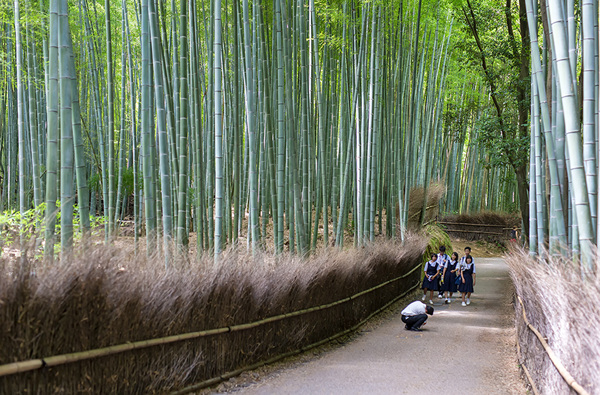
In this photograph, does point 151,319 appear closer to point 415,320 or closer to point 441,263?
point 415,320

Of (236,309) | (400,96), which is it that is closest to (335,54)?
(400,96)

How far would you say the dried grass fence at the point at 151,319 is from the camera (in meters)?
2.52

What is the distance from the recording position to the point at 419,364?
185 inches

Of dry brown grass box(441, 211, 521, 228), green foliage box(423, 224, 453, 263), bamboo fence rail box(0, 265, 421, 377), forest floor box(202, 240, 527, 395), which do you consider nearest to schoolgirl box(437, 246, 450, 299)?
forest floor box(202, 240, 527, 395)

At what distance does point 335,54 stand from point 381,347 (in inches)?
221

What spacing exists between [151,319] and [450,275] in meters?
6.10

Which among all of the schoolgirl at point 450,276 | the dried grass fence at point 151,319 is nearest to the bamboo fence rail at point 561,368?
the dried grass fence at point 151,319

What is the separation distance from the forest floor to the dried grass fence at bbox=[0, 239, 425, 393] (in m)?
0.25

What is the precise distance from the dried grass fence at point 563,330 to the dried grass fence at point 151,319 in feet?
5.98

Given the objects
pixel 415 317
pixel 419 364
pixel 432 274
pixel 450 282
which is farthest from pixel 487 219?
pixel 419 364

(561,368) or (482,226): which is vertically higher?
(561,368)

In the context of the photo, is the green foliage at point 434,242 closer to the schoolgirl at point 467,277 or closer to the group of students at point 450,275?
the group of students at point 450,275

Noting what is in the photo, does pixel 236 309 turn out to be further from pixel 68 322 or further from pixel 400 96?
pixel 400 96

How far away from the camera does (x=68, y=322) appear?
8.85 feet
